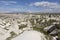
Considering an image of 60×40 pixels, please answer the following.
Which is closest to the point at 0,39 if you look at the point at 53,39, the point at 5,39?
the point at 5,39

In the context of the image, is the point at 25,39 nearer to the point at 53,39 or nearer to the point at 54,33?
the point at 53,39

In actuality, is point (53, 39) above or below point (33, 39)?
below

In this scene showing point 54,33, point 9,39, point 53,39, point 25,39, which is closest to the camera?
point 25,39

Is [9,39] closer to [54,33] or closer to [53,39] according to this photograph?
[53,39]

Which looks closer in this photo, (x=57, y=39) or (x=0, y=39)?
(x=0, y=39)

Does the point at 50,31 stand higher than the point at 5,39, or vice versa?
the point at 5,39

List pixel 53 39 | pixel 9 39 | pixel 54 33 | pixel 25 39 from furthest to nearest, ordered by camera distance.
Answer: pixel 54 33 < pixel 53 39 < pixel 9 39 < pixel 25 39

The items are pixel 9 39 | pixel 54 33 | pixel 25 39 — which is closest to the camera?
pixel 25 39

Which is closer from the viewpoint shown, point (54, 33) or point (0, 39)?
point (0, 39)

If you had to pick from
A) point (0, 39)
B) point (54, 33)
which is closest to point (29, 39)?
point (0, 39)
